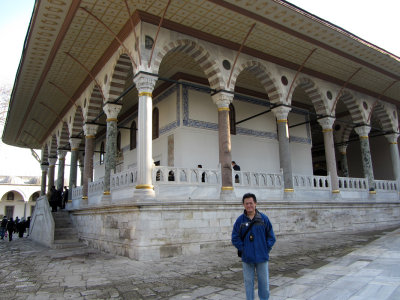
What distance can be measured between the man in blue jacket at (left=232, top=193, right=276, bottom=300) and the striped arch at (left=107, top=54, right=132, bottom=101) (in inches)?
247

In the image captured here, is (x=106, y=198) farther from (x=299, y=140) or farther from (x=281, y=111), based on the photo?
(x=299, y=140)

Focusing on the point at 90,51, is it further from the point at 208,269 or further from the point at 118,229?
the point at 208,269

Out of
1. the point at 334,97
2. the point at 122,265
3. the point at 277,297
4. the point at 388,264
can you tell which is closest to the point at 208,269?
the point at 122,265

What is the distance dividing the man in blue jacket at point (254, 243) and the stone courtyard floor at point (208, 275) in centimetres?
64

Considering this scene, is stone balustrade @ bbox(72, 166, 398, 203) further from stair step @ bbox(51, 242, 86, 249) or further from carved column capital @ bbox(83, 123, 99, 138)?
carved column capital @ bbox(83, 123, 99, 138)

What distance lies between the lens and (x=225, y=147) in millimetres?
7812

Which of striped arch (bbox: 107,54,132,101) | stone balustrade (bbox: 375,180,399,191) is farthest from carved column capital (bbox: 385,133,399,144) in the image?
striped arch (bbox: 107,54,132,101)

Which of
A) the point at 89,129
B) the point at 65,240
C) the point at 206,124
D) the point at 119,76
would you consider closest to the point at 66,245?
the point at 65,240

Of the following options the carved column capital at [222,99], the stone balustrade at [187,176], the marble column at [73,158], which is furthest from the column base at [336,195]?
the marble column at [73,158]

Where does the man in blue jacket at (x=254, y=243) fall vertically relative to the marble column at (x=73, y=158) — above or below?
below

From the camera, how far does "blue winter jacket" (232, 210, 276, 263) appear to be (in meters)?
2.72

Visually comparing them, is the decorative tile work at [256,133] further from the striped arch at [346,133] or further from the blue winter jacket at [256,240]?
the blue winter jacket at [256,240]

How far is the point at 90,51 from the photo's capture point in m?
8.52

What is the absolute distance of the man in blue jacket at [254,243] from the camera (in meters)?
2.73
